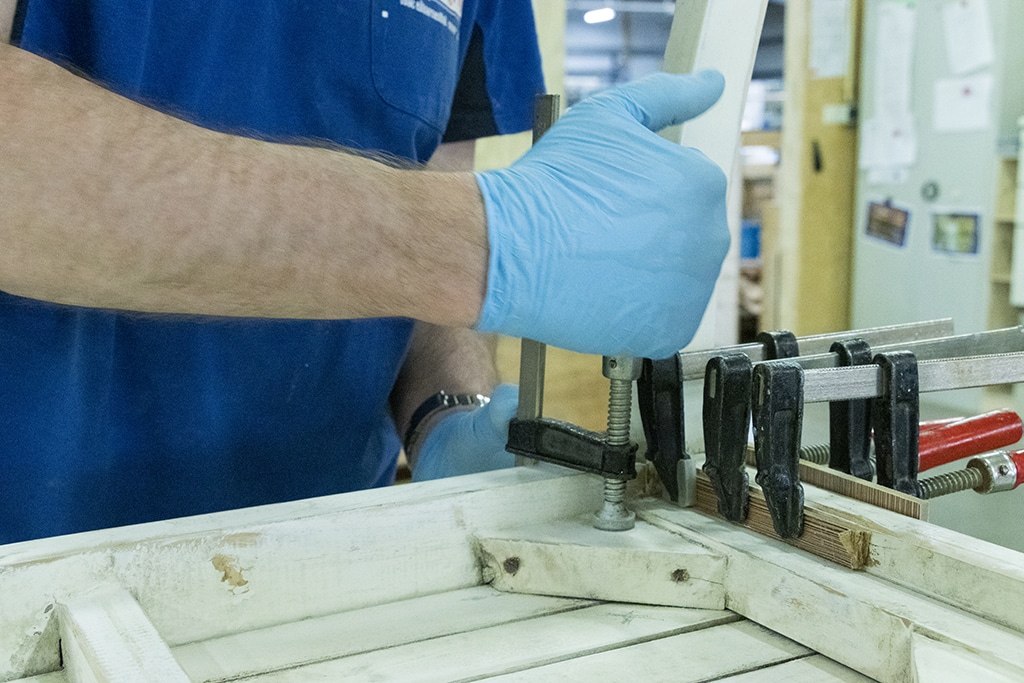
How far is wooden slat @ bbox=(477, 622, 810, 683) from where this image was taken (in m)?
0.54

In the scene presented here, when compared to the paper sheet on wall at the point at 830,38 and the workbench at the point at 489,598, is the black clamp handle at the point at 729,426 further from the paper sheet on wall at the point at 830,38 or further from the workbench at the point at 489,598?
the paper sheet on wall at the point at 830,38

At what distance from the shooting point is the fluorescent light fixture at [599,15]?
402 inches

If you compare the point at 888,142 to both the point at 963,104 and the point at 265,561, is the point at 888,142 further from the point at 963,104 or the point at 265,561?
the point at 265,561

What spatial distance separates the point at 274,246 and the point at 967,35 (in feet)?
9.57

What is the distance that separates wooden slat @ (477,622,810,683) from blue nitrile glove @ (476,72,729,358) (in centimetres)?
22

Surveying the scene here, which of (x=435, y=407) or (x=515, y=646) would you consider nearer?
(x=515, y=646)

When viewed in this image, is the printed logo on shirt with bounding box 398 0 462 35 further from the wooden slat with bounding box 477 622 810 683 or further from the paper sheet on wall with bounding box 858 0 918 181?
the paper sheet on wall with bounding box 858 0 918 181

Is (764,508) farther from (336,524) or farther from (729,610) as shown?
(336,524)

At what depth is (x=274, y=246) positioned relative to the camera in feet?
2.03

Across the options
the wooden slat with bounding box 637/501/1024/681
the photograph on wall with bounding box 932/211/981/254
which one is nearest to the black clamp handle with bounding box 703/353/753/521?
the wooden slat with bounding box 637/501/1024/681

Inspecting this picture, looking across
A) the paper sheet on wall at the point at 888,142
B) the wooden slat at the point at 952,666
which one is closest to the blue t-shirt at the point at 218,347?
the wooden slat at the point at 952,666

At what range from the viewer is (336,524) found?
24.6 inches

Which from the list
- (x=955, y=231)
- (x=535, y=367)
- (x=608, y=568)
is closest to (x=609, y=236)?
(x=535, y=367)

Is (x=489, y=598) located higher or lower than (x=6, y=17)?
lower
